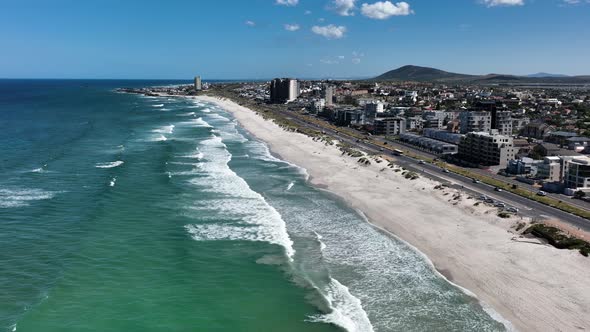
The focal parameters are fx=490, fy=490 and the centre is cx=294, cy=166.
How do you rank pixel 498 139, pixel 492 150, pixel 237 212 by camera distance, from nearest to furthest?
pixel 237 212
pixel 498 139
pixel 492 150

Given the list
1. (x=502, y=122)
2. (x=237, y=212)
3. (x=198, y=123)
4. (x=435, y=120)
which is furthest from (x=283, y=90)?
(x=237, y=212)

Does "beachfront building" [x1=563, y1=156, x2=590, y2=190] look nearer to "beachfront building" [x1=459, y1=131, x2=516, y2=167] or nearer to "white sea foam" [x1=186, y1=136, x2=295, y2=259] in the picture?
"beachfront building" [x1=459, y1=131, x2=516, y2=167]

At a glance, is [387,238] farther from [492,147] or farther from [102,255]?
[492,147]

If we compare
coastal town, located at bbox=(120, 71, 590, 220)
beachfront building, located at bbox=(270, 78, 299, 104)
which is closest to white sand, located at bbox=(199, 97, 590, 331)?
coastal town, located at bbox=(120, 71, 590, 220)

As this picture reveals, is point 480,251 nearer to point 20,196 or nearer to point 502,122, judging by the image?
point 20,196

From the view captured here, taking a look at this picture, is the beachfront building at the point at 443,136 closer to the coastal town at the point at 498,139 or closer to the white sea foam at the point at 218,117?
the coastal town at the point at 498,139

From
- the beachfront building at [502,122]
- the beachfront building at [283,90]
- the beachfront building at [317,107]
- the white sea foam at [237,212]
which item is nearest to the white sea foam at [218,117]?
the beachfront building at [317,107]
